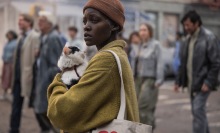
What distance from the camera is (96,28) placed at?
2527 mm

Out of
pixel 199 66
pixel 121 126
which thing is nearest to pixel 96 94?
pixel 121 126

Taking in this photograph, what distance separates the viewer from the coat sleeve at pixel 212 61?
6.04m

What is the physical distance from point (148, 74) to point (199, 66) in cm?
128

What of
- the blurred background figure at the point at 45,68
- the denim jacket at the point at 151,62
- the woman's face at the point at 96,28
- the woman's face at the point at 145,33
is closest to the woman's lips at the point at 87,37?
the woman's face at the point at 96,28

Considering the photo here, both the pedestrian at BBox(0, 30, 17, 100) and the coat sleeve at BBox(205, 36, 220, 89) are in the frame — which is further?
the pedestrian at BBox(0, 30, 17, 100)

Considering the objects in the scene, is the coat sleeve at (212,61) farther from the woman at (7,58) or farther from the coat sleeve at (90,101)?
the woman at (7,58)

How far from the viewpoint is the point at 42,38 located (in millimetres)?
6562

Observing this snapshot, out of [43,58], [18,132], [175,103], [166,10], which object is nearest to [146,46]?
[43,58]

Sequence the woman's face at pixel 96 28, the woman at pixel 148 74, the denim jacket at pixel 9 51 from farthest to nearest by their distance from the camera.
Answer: the denim jacket at pixel 9 51
the woman at pixel 148 74
the woman's face at pixel 96 28

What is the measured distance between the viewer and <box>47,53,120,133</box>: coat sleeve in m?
2.39

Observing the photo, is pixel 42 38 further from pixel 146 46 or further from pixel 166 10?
pixel 166 10

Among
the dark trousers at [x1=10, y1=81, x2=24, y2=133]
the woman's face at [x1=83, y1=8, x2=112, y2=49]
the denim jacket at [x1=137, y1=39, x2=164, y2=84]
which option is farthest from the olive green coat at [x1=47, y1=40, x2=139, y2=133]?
the denim jacket at [x1=137, y1=39, x2=164, y2=84]

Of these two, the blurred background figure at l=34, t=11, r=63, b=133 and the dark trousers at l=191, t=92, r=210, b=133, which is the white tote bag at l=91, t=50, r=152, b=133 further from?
the blurred background figure at l=34, t=11, r=63, b=133

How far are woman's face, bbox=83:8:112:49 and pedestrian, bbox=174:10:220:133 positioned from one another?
12.1 ft
